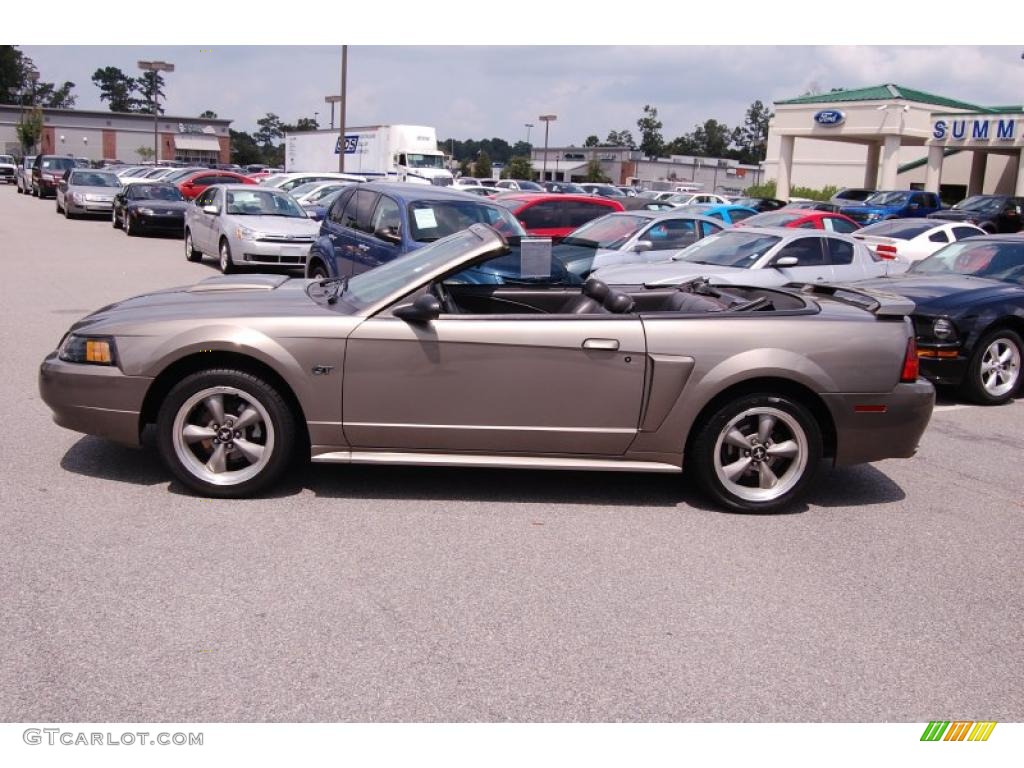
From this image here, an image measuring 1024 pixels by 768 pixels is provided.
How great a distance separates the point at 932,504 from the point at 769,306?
1.53m

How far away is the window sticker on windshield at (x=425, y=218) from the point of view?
10.9m

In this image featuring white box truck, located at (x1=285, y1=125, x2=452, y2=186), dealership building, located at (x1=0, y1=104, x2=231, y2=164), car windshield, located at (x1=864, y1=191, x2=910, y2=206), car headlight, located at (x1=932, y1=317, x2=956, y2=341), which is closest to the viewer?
car headlight, located at (x1=932, y1=317, x2=956, y2=341)

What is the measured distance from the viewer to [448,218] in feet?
36.0

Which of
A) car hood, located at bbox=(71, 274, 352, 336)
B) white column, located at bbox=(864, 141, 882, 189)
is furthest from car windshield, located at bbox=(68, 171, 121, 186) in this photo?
white column, located at bbox=(864, 141, 882, 189)

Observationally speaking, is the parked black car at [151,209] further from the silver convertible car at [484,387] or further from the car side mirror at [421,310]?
the car side mirror at [421,310]

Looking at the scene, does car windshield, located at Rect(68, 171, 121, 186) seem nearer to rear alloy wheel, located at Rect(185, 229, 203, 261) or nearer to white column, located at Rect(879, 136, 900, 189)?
rear alloy wheel, located at Rect(185, 229, 203, 261)

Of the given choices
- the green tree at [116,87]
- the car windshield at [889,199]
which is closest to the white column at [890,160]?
the car windshield at [889,199]

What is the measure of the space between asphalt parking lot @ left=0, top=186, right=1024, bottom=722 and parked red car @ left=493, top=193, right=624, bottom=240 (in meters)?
11.5

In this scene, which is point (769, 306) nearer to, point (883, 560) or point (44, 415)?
point (883, 560)

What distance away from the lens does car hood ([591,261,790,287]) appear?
458 inches

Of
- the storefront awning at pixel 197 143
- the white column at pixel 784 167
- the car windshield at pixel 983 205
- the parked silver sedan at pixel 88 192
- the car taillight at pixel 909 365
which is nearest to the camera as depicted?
the car taillight at pixel 909 365

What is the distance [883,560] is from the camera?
4.95 metres

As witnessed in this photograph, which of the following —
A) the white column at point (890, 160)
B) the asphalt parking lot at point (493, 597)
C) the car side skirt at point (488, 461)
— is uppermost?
the white column at point (890, 160)
